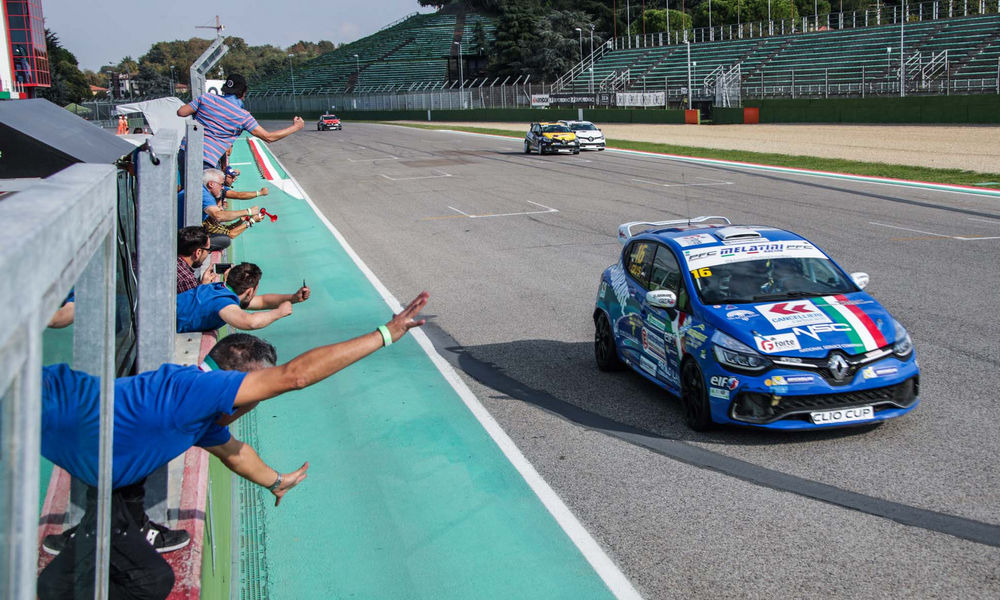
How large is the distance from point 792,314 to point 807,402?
0.84 meters

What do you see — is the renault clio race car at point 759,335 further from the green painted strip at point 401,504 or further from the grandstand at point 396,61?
the grandstand at point 396,61

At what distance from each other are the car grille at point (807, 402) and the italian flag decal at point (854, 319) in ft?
1.19

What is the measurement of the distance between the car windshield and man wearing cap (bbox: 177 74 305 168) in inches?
171

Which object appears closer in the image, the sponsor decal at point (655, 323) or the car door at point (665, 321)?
the car door at point (665, 321)

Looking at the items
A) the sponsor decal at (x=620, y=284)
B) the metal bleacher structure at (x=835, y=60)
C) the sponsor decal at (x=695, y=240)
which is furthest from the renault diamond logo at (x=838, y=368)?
the metal bleacher structure at (x=835, y=60)

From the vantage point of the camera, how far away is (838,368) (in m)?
7.35

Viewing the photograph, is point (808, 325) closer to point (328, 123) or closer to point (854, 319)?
point (854, 319)

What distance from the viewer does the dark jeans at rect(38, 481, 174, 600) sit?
268 centimetres

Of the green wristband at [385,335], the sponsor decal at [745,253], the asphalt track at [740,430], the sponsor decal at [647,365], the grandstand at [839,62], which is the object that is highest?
the grandstand at [839,62]

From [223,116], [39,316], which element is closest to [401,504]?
[39,316]

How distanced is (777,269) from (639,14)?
114m

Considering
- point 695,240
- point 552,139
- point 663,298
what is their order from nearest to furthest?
1. point 663,298
2. point 695,240
3. point 552,139

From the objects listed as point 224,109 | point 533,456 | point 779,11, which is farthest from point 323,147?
point 779,11

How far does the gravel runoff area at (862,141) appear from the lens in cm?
3253
